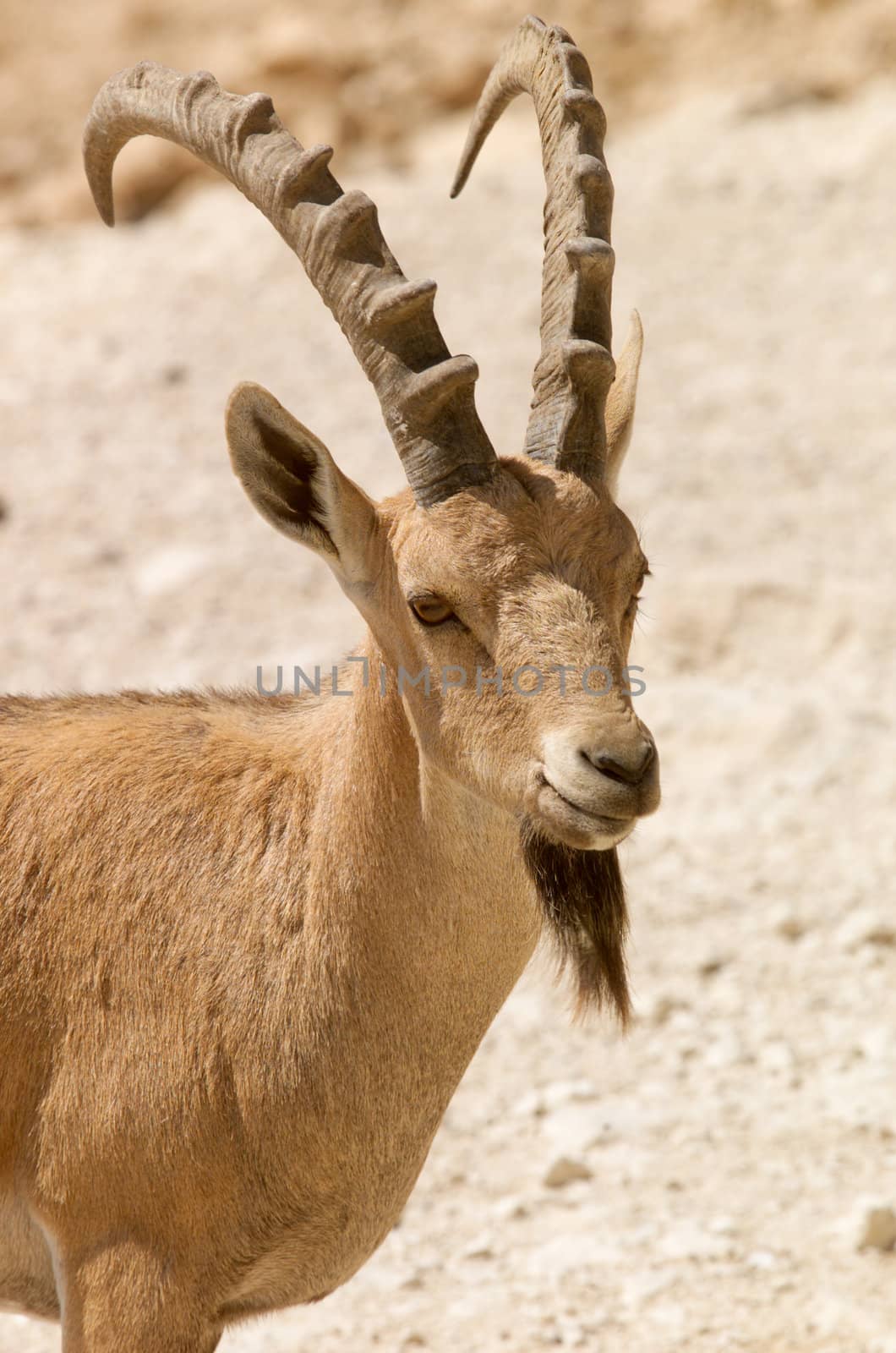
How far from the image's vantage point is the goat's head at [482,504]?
12.5 ft

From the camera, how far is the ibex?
159 inches

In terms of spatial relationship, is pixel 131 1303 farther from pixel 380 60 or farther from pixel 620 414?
pixel 380 60

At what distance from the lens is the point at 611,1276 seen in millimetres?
5816

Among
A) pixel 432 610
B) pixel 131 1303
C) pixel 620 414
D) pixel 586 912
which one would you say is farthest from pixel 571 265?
pixel 131 1303

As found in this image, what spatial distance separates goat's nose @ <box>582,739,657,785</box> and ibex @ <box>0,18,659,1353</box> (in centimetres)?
16

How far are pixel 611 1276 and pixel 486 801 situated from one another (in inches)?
99.7

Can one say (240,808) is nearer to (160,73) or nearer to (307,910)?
(307,910)

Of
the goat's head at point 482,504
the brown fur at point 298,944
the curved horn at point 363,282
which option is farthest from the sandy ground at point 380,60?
the brown fur at point 298,944

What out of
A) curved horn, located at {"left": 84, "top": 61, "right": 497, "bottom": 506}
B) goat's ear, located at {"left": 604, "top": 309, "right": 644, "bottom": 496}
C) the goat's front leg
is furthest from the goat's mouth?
the goat's front leg

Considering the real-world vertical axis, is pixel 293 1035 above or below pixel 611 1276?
above

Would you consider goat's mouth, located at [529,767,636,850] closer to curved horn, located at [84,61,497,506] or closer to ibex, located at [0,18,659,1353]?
ibex, located at [0,18,659,1353]

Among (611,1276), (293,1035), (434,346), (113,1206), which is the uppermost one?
(434,346)

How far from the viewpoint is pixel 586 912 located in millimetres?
4156

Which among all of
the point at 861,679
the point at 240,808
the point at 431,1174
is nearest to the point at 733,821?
the point at 861,679
